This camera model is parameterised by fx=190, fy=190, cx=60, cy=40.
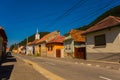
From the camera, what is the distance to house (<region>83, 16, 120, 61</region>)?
2229cm

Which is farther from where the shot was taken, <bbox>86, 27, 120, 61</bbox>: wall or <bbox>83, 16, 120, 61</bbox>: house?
<bbox>83, 16, 120, 61</bbox>: house

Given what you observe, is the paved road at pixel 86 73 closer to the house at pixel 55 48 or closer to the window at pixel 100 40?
the window at pixel 100 40

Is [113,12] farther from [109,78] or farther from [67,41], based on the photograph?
[109,78]

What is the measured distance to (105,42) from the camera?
24609 millimetres

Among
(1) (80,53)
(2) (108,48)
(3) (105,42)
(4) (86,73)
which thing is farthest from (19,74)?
(1) (80,53)

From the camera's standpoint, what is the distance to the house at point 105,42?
22294 mm

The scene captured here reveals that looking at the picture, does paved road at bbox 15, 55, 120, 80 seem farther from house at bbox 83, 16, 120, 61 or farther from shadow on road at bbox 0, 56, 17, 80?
house at bbox 83, 16, 120, 61

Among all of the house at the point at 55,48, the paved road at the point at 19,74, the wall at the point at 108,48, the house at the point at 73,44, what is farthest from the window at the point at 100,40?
the house at the point at 55,48


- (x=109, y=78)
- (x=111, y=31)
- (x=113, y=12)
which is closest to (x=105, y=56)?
(x=111, y=31)

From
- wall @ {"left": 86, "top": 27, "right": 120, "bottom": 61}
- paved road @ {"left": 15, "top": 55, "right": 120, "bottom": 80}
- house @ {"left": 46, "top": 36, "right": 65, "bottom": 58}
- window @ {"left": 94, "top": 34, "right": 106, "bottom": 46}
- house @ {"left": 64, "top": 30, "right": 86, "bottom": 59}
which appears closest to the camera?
paved road @ {"left": 15, "top": 55, "right": 120, "bottom": 80}

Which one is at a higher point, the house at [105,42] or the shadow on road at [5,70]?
the house at [105,42]

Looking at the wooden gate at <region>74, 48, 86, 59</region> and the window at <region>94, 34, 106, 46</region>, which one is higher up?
the window at <region>94, 34, 106, 46</region>

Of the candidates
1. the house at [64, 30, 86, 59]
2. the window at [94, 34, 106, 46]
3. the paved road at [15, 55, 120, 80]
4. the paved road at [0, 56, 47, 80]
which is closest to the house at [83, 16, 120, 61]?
the window at [94, 34, 106, 46]

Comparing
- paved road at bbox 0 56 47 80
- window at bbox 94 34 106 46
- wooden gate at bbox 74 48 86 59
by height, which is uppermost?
window at bbox 94 34 106 46
